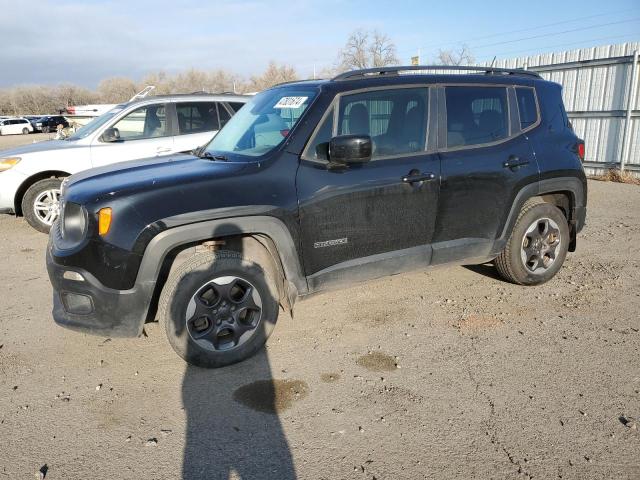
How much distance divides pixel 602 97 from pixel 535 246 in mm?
8955

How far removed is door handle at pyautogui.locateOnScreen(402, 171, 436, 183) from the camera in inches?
148

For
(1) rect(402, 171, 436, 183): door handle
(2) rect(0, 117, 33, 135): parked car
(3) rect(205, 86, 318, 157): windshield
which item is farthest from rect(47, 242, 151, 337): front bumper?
(2) rect(0, 117, 33, 135): parked car

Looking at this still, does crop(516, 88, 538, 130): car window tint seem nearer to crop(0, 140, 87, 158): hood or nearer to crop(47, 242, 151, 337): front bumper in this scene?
crop(47, 242, 151, 337): front bumper

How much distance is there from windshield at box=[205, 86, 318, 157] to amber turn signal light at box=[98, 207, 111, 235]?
3.61 ft

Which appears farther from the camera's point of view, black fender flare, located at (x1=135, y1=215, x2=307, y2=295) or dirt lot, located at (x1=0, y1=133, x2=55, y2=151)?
dirt lot, located at (x1=0, y1=133, x2=55, y2=151)

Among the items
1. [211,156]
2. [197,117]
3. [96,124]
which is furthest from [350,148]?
[96,124]

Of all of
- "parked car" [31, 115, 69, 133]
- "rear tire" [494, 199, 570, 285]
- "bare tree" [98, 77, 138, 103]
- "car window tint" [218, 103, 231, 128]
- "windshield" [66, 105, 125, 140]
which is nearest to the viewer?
"rear tire" [494, 199, 570, 285]

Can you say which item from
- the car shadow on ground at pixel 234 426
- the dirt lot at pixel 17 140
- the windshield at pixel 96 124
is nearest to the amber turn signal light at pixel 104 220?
the car shadow on ground at pixel 234 426

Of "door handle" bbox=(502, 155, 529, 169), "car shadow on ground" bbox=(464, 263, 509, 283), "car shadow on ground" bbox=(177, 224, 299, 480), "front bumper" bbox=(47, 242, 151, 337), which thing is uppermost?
"door handle" bbox=(502, 155, 529, 169)

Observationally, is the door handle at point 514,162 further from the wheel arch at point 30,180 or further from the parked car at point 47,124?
the parked car at point 47,124

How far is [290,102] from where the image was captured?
12.7 ft

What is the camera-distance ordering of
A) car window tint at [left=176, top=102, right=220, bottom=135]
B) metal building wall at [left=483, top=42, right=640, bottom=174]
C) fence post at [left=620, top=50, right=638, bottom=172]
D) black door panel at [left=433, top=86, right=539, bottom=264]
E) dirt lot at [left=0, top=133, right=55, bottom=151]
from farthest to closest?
dirt lot at [left=0, top=133, right=55, bottom=151], metal building wall at [left=483, top=42, right=640, bottom=174], fence post at [left=620, top=50, right=638, bottom=172], car window tint at [left=176, top=102, right=220, bottom=135], black door panel at [left=433, top=86, right=539, bottom=264]

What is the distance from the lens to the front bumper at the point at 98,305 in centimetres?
308

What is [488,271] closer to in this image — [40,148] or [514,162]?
[514,162]
